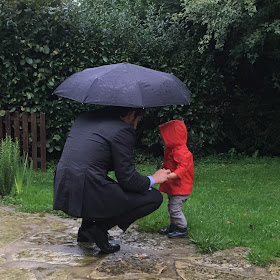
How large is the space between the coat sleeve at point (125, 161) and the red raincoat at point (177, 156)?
580 millimetres

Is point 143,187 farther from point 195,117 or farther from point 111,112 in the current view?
point 195,117

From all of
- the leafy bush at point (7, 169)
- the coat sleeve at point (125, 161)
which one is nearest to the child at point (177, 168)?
the coat sleeve at point (125, 161)

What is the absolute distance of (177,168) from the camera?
388 cm

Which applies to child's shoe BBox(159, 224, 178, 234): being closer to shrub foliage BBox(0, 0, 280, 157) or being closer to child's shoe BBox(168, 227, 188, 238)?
child's shoe BBox(168, 227, 188, 238)

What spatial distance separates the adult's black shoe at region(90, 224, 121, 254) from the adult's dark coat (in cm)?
21

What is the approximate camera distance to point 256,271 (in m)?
3.35

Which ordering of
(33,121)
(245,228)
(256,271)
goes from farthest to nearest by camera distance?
(33,121) < (245,228) < (256,271)

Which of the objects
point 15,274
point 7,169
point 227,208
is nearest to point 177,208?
point 227,208

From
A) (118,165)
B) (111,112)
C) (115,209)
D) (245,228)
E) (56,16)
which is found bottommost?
(245,228)

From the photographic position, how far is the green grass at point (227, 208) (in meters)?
3.90

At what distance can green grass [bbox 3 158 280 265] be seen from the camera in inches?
153

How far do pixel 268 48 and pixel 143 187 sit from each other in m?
7.63

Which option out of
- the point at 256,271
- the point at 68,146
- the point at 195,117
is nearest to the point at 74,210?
the point at 68,146

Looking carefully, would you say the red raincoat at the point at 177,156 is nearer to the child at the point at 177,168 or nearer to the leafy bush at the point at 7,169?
the child at the point at 177,168
